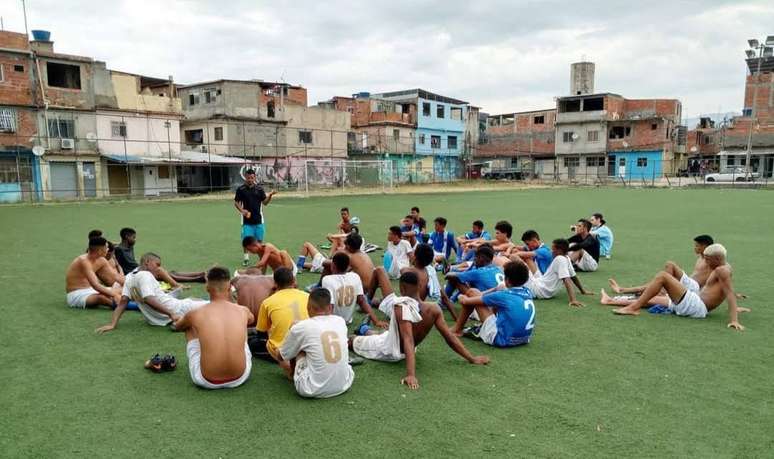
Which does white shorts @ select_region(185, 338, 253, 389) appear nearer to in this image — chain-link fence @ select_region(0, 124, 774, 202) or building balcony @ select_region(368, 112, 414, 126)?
chain-link fence @ select_region(0, 124, 774, 202)

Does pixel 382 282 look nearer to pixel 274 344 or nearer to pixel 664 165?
pixel 274 344

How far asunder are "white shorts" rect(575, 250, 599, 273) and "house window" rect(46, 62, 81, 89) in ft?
122

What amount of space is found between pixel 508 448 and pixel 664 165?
209 feet

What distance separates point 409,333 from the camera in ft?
18.1

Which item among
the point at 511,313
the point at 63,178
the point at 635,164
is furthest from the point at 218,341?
the point at 635,164

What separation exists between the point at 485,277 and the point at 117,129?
3833 centimetres

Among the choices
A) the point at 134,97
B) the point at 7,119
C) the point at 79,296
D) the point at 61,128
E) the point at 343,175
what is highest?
the point at 134,97

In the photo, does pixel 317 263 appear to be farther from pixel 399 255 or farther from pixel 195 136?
pixel 195 136

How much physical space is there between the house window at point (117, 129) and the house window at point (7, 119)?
19.3 ft

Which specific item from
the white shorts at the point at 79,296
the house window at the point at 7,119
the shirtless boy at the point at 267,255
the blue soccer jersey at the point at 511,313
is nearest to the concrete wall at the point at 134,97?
the house window at the point at 7,119

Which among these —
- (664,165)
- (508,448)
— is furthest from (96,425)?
(664,165)

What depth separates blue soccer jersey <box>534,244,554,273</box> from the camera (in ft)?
30.7

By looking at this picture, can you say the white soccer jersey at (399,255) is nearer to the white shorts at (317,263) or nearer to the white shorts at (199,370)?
the white shorts at (317,263)

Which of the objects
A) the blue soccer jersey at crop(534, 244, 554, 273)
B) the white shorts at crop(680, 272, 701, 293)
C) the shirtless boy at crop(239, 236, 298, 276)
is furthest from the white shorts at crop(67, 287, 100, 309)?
the white shorts at crop(680, 272, 701, 293)
